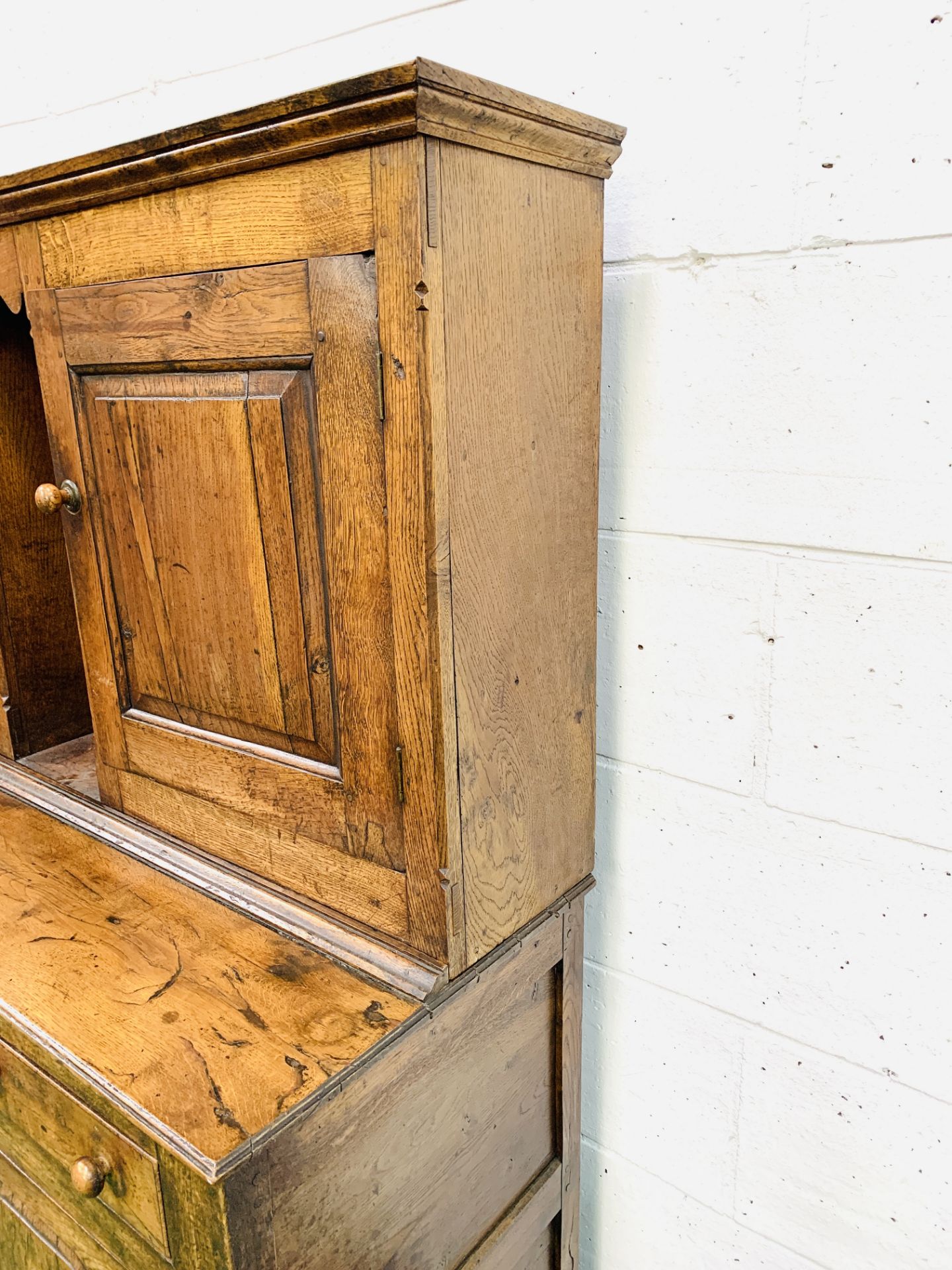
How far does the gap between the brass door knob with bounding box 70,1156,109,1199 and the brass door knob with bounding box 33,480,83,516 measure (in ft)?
2.03

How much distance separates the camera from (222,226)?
0.76 m

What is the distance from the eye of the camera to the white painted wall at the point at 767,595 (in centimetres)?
80

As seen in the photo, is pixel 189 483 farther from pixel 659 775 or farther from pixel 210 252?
pixel 659 775

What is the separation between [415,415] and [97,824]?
2.26 ft

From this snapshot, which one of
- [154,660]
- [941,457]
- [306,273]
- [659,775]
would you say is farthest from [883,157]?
[154,660]

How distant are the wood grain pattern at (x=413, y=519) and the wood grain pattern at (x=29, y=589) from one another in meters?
0.71

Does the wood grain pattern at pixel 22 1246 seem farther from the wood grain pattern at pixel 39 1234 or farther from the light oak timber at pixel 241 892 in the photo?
the light oak timber at pixel 241 892

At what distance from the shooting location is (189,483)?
0.87 m

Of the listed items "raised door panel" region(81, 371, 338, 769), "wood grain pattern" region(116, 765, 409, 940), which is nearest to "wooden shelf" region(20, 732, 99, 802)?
"wood grain pattern" region(116, 765, 409, 940)

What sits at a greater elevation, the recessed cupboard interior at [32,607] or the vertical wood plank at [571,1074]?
the recessed cupboard interior at [32,607]

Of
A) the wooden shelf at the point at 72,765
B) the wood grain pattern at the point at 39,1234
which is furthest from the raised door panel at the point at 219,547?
the wood grain pattern at the point at 39,1234

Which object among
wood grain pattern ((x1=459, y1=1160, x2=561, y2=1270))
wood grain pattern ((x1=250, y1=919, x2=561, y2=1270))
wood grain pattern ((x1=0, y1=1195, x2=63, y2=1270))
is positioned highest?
wood grain pattern ((x1=250, y1=919, x2=561, y2=1270))

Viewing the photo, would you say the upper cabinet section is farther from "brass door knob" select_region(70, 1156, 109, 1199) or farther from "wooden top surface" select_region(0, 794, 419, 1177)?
"brass door knob" select_region(70, 1156, 109, 1199)

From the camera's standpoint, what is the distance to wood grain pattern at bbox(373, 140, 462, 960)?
2.16ft
